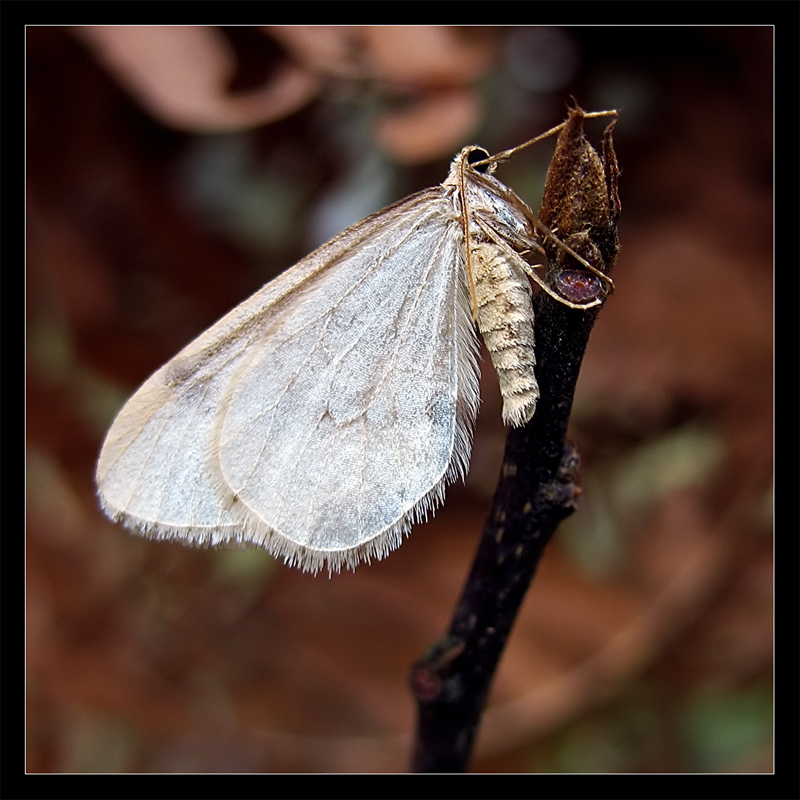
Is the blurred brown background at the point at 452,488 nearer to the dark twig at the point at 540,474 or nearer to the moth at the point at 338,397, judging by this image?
the moth at the point at 338,397

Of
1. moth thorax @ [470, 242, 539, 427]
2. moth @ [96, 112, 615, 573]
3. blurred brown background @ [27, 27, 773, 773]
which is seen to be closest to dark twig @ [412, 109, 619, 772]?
moth thorax @ [470, 242, 539, 427]

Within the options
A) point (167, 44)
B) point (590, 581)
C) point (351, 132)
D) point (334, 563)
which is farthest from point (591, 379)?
point (167, 44)

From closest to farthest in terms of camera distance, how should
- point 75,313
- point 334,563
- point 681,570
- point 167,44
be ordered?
point 334,563, point 167,44, point 681,570, point 75,313

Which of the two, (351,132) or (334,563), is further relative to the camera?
(351,132)

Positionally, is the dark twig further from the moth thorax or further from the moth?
the moth

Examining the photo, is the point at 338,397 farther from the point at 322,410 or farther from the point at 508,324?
the point at 508,324

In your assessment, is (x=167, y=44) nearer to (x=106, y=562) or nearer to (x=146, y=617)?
(x=106, y=562)

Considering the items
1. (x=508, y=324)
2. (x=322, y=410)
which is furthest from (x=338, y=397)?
(x=508, y=324)

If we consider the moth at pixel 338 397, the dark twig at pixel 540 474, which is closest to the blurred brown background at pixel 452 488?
the moth at pixel 338 397
